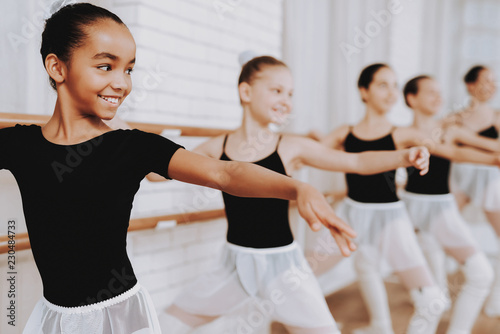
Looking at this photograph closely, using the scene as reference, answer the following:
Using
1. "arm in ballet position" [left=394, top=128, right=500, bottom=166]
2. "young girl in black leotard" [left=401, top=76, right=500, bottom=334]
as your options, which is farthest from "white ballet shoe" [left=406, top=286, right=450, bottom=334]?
"arm in ballet position" [left=394, top=128, right=500, bottom=166]

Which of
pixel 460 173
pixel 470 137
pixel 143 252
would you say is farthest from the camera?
pixel 460 173

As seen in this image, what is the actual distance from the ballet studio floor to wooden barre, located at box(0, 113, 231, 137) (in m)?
1.23

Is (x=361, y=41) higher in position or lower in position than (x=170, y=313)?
higher

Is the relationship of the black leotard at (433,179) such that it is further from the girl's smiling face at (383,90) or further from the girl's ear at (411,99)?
the girl's smiling face at (383,90)

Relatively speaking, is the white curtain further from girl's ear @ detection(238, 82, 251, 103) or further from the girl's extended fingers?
the girl's extended fingers

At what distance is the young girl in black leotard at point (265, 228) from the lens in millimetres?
1525

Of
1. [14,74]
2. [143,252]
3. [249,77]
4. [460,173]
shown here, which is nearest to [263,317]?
[143,252]

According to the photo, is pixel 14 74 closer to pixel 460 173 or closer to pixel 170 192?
pixel 170 192

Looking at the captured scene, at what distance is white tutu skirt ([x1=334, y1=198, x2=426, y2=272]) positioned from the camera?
2162mm

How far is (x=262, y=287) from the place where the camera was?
156 cm

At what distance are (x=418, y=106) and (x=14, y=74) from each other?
2.03 meters

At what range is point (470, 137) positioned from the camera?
267 centimetres

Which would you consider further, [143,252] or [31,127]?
[143,252]

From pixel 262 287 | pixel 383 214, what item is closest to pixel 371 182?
pixel 383 214
